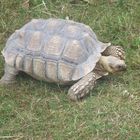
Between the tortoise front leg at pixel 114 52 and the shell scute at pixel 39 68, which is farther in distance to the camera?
the tortoise front leg at pixel 114 52

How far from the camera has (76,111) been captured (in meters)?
5.24

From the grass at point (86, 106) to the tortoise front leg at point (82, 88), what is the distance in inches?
2.8

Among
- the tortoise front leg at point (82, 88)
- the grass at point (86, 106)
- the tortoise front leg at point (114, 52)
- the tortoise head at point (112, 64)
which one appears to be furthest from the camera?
the tortoise front leg at point (114, 52)

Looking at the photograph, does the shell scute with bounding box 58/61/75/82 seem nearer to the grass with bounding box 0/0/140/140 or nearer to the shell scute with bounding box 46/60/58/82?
the shell scute with bounding box 46/60/58/82

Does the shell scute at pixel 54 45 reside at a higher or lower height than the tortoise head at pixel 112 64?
higher

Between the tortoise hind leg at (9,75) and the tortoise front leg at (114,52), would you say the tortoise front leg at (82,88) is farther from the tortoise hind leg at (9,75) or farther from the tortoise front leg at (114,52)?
the tortoise hind leg at (9,75)

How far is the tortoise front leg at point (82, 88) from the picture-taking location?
5.36 m

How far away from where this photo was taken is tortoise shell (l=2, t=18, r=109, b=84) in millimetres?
5426

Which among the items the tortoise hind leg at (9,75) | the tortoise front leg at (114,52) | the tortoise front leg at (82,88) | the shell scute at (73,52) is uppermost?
the shell scute at (73,52)

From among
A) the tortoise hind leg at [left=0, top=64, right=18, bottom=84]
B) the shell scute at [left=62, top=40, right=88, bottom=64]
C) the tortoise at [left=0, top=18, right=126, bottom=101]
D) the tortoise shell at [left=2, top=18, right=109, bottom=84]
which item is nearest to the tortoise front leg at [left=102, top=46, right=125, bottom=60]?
the tortoise at [left=0, top=18, right=126, bottom=101]

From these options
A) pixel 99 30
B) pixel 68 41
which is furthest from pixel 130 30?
pixel 68 41

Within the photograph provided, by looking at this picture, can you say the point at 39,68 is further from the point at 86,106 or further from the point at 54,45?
the point at 86,106

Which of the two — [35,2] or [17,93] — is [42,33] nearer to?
[17,93]

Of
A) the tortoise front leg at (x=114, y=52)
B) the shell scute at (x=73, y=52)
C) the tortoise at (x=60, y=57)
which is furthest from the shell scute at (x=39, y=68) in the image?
the tortoise front leg at (x=114, y=52)
